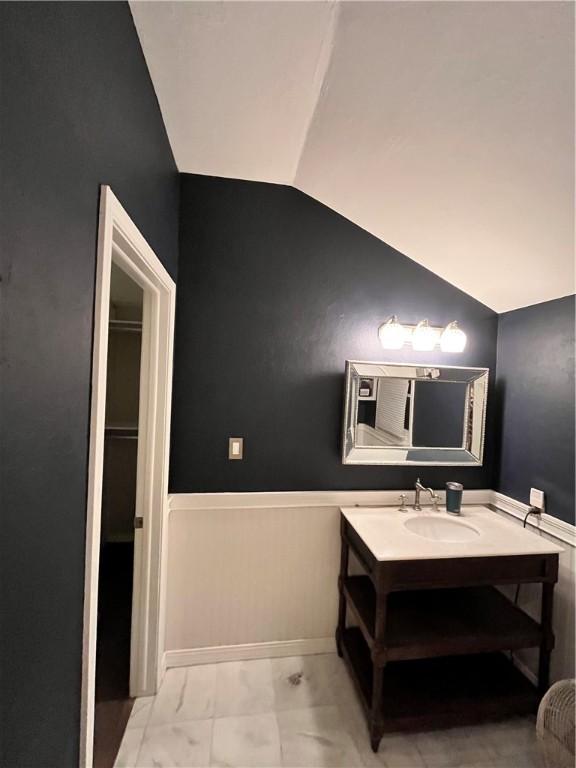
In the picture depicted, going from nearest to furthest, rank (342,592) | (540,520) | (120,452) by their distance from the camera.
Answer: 1. (540,520)
2. (342,592)
3. (120,452)

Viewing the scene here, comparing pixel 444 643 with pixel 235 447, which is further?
pixel 235 447

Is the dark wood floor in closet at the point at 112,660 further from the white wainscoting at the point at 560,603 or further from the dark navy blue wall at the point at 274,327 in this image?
the white wainscoting at the point at 560,603

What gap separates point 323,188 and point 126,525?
291 centimetres

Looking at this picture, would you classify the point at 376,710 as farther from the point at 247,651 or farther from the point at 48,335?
the point at 48,335

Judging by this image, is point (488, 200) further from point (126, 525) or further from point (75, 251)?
point (126, 525)

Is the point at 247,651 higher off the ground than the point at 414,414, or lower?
lower

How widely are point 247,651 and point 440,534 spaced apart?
1.22 metres

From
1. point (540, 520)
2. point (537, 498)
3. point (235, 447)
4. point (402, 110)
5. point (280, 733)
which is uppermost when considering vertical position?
point (402, 110)

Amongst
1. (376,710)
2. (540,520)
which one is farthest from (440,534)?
(376,710)

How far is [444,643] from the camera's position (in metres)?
1.37

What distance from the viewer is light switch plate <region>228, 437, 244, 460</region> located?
175cm

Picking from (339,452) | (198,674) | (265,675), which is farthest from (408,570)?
(198,674)

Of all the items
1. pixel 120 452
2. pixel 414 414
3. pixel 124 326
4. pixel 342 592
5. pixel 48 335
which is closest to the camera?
pixel 48 335

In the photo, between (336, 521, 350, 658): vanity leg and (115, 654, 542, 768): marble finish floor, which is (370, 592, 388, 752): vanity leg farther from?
(336, 521, 350, 658): vanity leg
